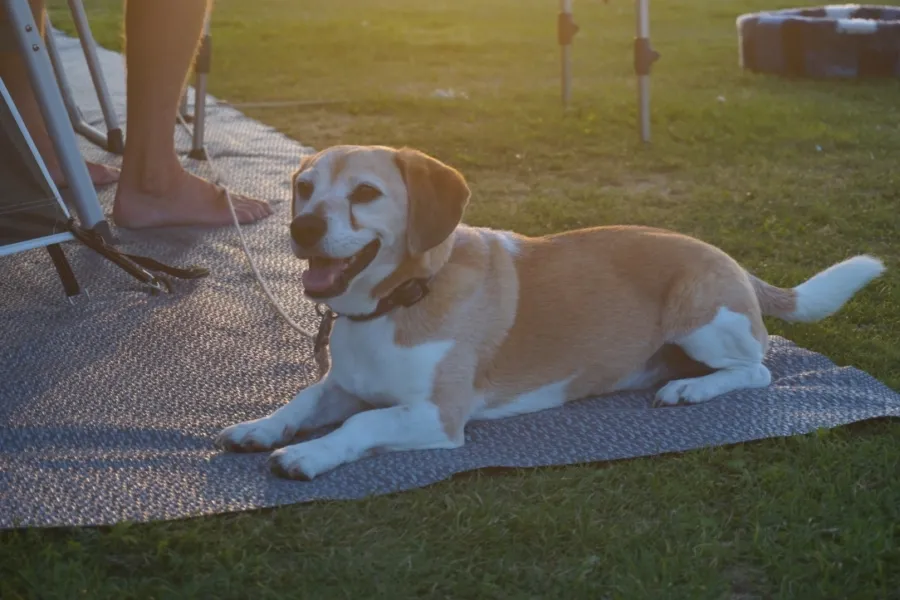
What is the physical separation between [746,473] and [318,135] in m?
4.79

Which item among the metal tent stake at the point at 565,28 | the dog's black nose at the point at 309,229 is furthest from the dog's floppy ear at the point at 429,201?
the metal tent stake at the point at 565,28

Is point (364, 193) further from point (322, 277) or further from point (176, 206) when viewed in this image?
point (176, 206)

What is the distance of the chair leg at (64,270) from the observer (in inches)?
148

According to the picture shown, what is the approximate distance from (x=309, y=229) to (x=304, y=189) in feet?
0.74

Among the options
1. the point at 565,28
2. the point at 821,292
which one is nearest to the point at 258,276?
the point at 821,292

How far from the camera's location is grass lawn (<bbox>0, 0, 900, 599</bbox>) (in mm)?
2207

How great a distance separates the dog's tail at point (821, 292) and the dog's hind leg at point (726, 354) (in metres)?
0.26

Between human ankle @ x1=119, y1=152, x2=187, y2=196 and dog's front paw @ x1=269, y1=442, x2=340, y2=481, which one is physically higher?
human ankle @ x1=119, y1=152, x2=187, y2=196

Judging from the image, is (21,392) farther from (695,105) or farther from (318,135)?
(695,105)

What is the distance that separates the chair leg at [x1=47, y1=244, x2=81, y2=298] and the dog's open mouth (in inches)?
54.2

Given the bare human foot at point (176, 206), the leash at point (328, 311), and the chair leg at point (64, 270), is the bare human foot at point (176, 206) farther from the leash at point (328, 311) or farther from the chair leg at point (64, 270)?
the chair leg at point (64, 270)

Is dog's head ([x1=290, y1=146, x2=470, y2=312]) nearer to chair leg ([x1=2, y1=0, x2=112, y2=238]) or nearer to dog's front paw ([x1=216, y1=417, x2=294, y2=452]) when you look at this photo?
dog's front paw ([x1=216, y1=417, x2=294, y2=452])

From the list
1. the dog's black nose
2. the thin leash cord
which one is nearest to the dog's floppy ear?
the dog's black nose

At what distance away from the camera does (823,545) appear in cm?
229
